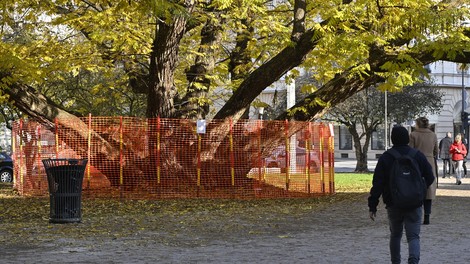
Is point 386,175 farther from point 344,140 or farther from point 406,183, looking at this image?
point 344,140

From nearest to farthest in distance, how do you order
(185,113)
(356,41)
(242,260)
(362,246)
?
(242,260) → (362,246) → (356,41) → (185,113)

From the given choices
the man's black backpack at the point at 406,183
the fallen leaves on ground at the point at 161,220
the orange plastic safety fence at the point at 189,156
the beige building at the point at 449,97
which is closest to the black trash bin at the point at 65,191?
the fallen leaves on ground at the point at 161,220

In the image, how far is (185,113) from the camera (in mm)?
24328

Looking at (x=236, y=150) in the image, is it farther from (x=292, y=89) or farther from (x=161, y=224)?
(x=292, y=89)

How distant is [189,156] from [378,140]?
48021mm

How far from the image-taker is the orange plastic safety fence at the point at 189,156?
2220cm

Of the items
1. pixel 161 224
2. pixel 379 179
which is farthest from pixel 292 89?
pixel 379 179

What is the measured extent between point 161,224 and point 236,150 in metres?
7.48

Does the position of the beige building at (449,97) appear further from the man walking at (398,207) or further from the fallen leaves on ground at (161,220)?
the man walking at (398,207)

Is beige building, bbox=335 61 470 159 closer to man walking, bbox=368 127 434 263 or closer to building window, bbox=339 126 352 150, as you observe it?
building window, bbox=339 126 352 150

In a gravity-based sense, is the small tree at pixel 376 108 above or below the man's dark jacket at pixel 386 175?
above

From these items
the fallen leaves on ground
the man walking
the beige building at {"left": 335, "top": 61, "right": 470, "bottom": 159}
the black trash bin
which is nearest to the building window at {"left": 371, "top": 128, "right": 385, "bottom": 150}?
the beige building at {"left": 335, "top": 61, "right": 470, "bottom": 159}

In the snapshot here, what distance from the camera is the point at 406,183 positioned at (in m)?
8.48

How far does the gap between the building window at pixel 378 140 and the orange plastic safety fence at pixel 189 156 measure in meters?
45.0
